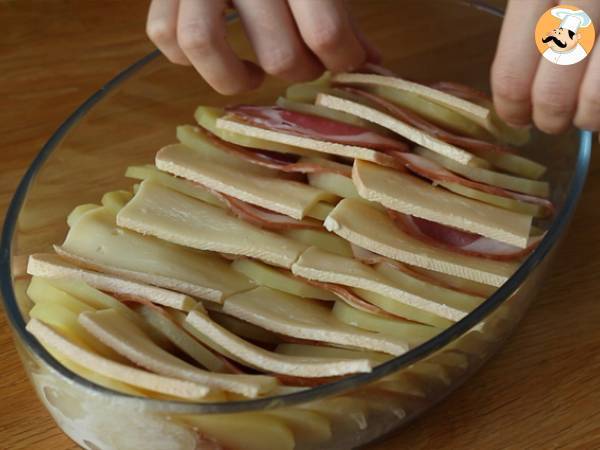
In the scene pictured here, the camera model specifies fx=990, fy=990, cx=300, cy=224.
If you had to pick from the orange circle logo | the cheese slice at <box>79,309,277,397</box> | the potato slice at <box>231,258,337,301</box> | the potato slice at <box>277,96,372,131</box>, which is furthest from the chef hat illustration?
the cheese slice at <box>79,309,277,397</box>

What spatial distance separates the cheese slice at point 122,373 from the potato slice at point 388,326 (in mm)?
216

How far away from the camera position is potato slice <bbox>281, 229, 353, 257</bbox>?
1084mm

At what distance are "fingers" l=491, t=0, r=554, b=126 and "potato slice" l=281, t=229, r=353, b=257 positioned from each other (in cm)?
23

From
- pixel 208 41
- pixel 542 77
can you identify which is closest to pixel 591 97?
pixel 542 77

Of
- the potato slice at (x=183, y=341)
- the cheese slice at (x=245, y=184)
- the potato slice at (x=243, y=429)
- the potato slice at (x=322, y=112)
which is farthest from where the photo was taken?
the potato slice at (x=322, y=112)

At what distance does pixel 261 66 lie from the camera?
1.15 metres

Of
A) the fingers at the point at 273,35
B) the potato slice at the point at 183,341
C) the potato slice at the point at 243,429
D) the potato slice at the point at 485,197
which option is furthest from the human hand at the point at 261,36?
the potato slice at the point at 243,429

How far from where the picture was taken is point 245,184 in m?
1.11

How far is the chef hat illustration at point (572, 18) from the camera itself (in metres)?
1.01

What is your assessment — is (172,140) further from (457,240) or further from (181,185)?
(457,240)

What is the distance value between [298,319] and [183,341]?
0.12 metres

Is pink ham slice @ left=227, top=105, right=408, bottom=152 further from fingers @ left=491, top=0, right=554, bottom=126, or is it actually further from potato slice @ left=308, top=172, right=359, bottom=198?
fingers @ left=491, top=0, right=554, bottom=126

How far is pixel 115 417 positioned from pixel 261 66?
1.53 ft

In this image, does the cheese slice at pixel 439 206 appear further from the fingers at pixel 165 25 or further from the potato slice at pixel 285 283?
the fingers at pixel 165 25
